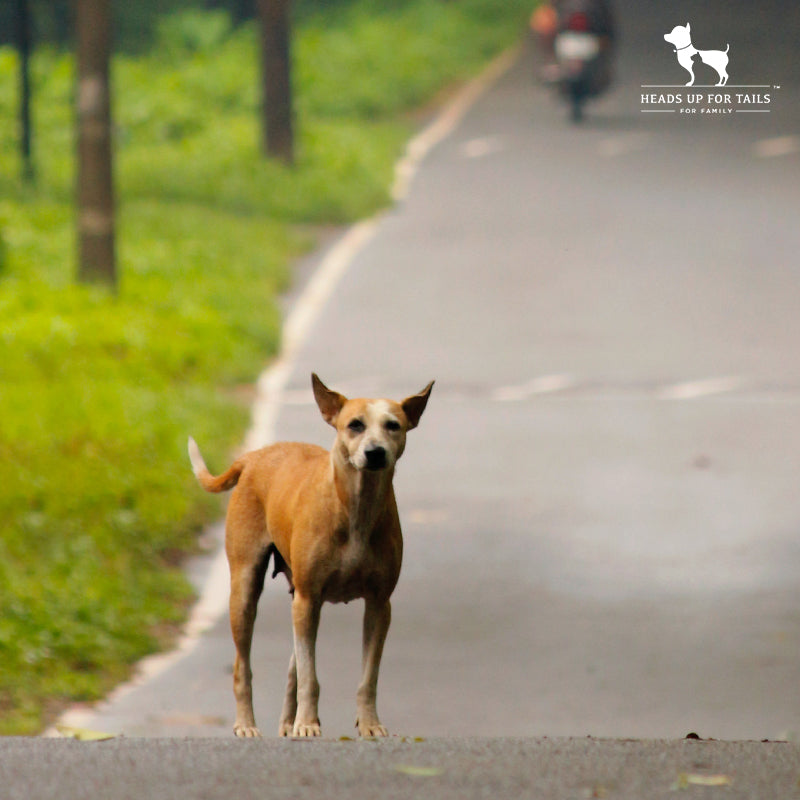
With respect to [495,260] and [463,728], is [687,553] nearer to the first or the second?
[463,728]

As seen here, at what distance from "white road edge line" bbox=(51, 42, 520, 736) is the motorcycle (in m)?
2.03

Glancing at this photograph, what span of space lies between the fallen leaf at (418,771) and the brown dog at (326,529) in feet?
0.93

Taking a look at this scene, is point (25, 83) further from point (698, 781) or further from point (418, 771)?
point (698, 781)

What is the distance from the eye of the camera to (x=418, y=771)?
16.4ft

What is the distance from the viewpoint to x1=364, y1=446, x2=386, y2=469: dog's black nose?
4.34m

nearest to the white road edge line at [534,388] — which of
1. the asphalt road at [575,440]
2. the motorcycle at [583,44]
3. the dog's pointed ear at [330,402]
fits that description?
the asphalt road at [575,440]

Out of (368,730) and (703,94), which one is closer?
(368,730)

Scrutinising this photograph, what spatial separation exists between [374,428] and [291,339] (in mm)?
12247

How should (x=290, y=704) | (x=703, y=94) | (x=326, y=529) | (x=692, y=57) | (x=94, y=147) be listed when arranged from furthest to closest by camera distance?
(x=692, y=57)
(x=703, y=94)
(x=94, y=147)
(x=290, y=704)
(x=326, y=529)

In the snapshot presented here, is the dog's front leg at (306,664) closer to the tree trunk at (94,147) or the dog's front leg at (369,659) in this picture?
the dog's front leg at (369,659)

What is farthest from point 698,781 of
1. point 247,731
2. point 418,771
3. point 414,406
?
point 414,406

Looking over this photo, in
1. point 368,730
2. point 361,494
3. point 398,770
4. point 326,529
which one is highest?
point 361,494

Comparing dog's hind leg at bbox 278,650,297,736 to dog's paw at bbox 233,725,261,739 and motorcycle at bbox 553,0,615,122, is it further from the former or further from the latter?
motorcycle at bbox 553,0,615,122

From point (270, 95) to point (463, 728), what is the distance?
554 inches
